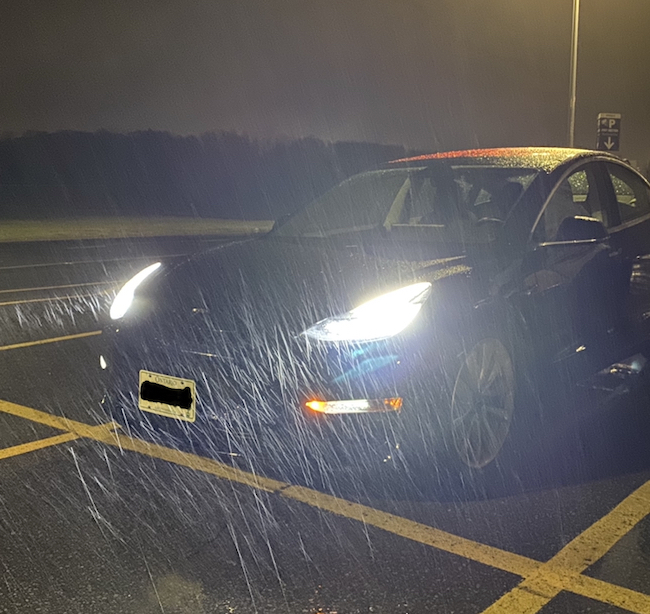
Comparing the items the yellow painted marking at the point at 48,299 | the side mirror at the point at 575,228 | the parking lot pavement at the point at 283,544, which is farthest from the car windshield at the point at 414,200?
the yellow painted marking at the point at 48,299

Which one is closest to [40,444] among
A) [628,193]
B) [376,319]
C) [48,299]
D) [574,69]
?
[376,319]

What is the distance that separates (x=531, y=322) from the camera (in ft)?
14.6

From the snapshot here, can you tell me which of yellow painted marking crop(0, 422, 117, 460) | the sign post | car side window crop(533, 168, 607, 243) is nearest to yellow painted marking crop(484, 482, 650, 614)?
car side window crop(533, 168, 607, 243)

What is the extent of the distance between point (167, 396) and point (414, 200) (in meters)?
2.34

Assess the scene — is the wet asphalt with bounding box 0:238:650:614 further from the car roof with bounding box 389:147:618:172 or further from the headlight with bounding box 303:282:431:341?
the car roof with bounding box 389:147:618:172

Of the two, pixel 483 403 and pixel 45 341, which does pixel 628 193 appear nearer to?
pixel 483 403

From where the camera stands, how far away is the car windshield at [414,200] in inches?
193

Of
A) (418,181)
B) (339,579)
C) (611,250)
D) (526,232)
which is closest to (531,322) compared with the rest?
(526,232)

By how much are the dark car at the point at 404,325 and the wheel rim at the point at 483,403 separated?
0.03 ft

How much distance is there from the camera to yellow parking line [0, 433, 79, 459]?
4465mm

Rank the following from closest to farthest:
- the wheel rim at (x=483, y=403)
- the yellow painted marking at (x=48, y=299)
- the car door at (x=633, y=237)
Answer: the wheel rim at (x=483, y=403) < the car door at (x=633, y=237) < the yellow painted marking at (x=48, y=299)

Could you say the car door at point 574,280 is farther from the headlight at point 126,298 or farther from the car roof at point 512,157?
the headlight at point 126,298

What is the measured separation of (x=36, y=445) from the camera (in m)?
4.60

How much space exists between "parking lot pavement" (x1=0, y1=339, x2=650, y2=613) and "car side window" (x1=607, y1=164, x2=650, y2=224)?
1.90m
